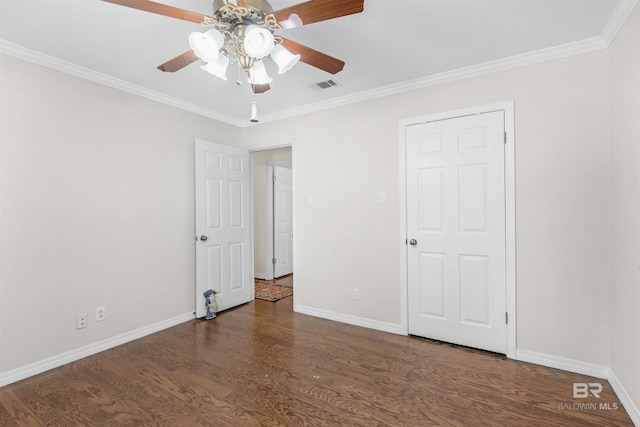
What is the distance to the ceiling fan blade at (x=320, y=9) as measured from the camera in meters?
1.33

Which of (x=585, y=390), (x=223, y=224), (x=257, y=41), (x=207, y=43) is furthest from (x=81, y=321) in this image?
(x=585, y=390)

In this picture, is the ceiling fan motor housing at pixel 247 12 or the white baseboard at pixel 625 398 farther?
the white baseboard at pixel 625 398

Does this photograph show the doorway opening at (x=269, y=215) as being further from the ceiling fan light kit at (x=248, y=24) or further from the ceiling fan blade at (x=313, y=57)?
the ceiling fan light kit at (x=248, y=24)

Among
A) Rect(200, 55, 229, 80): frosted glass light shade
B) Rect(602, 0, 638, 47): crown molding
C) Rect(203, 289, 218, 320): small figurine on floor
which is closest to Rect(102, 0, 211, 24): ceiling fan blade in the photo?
Rect(200, 55, 229, 80): frosted glass light shade

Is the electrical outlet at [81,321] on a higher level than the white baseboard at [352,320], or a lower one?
higher

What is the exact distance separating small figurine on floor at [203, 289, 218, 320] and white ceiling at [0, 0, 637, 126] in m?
2.19

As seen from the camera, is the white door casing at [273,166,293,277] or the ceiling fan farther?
the white door casing at [273,166,293,277]

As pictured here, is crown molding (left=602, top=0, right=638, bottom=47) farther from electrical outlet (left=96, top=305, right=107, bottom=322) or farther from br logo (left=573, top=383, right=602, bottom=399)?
electrical outlet (left=96, top=305, right=107, bottom=322)

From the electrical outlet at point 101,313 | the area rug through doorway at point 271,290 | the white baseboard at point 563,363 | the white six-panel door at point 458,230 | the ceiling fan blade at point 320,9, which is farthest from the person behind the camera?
the area rug through doorway at point 271,290

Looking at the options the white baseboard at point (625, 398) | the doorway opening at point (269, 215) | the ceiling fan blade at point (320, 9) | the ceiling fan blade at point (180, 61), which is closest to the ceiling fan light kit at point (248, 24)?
the ceiling fan blade at point (320, 9)

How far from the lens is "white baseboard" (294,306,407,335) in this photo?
3.08 m

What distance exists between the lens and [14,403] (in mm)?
2021

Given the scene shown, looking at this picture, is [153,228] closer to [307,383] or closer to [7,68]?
[7,68]

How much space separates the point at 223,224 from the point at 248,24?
2.61 m
